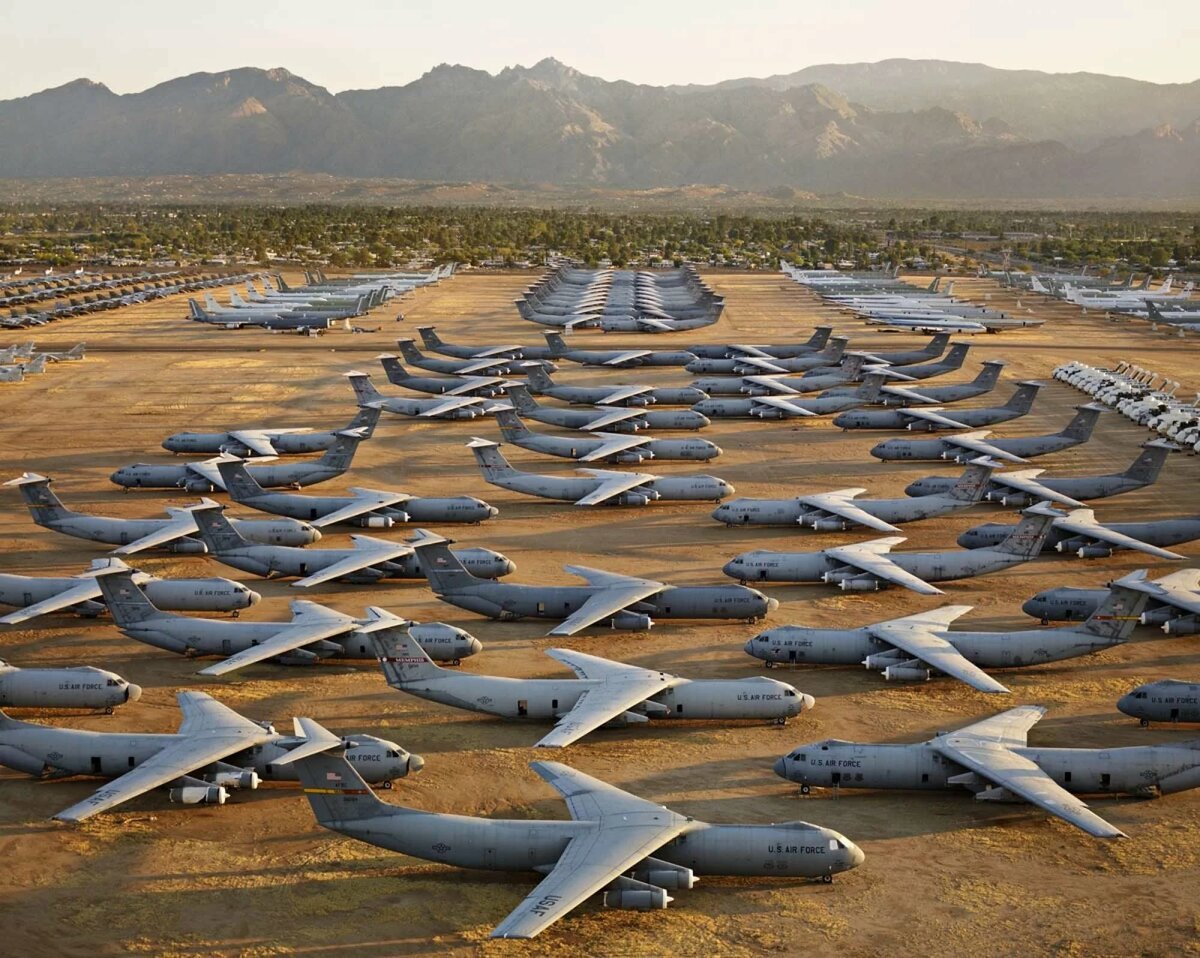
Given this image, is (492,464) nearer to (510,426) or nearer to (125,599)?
(510,426)

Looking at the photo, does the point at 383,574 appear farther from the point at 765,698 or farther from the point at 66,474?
the point at 66,474

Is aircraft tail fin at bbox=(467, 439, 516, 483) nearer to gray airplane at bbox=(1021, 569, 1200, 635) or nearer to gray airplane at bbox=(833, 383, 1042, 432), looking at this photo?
gray airplane at bbox=(1021, 569, 1200, 635)

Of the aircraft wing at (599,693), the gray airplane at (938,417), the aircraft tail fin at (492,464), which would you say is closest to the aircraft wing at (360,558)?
the aircraft wing at (599,693)

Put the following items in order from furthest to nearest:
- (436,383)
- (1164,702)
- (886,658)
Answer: (436,383) → (886,658) → (1164,702)

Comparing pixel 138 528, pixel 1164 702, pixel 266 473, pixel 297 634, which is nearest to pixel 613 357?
pixel 266 473

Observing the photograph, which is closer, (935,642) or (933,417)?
(935,642)

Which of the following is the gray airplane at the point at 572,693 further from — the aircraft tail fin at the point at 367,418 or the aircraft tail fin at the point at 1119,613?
the aircraft tail fin at the point at 367,418

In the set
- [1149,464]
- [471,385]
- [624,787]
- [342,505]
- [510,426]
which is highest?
[471,385]
